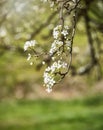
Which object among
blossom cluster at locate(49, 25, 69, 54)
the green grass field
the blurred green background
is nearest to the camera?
blossom cluster at locate(49, 25, 69, 54)

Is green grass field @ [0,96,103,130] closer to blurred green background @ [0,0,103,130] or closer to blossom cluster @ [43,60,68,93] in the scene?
blurred green background @ [0,0,103,130]

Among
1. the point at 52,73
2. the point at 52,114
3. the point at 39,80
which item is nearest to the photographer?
the point at 52,73

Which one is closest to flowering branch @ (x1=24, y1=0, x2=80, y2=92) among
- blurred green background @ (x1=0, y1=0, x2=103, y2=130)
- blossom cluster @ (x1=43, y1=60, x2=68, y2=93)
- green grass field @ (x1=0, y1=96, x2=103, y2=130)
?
blossom cluster @ (x1=43, y1=60, x2=68, y2=93)

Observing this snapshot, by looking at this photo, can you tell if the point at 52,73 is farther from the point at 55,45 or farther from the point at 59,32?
the point at 59,32

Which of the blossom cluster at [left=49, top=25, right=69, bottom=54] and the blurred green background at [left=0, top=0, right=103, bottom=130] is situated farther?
the blurred green background at [left=0, top=0, right=103, bottom=130]

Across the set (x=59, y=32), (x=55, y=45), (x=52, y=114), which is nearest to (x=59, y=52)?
(x=55, y=45)

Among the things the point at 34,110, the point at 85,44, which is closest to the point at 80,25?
the point at 85,44

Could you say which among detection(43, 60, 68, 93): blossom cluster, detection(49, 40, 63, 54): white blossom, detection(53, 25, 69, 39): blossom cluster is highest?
detection(53, 25, 69, 39): blossom cluster

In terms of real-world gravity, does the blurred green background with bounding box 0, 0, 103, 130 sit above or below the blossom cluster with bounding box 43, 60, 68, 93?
above
